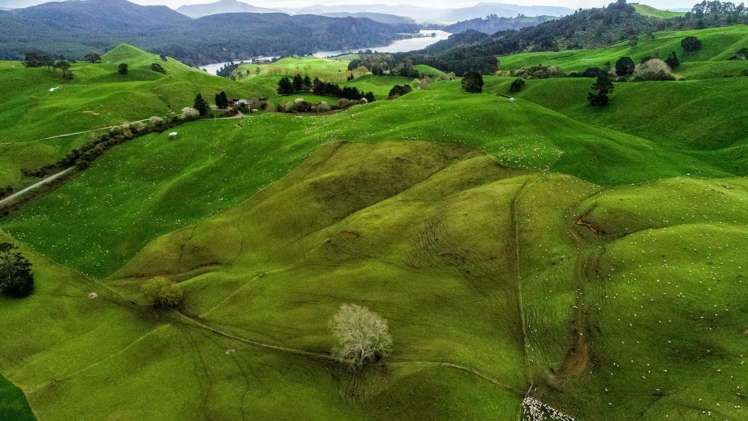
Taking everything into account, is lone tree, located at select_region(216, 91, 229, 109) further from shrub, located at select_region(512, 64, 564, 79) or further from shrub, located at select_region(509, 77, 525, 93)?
shrub, located at select_region(512, 64, 564, 79)

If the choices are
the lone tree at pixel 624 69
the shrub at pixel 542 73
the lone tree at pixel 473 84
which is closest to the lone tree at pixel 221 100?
the lone tree at pixel 473 84

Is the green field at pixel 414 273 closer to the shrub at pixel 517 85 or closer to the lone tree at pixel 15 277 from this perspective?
the lone tree at pixel 15 277

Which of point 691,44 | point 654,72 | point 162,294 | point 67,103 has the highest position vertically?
point 691,44

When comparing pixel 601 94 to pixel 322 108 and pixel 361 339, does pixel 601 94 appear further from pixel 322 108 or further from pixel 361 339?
pixel 361 339

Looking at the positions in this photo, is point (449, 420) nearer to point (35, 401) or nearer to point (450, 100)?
point (35, 401)

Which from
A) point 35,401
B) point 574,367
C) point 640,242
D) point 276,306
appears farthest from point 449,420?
point 35,401

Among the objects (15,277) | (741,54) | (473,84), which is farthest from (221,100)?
(741,54)
